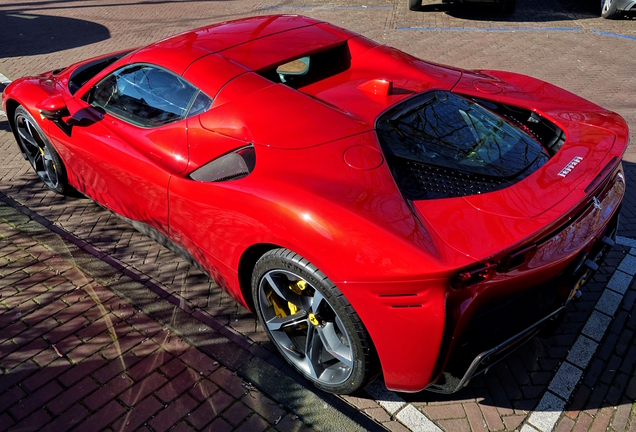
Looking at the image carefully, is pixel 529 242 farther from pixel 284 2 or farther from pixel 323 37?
pixel 284 2

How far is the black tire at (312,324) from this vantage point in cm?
253

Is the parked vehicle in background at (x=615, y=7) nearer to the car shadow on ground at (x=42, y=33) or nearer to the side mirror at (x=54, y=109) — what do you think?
the car shadow on ground at (x=42, y=33)

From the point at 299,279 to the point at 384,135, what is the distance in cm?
90

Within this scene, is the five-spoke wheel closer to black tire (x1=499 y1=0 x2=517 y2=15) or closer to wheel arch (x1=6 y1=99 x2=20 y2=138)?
wheel arch (x1=6 y1=99 x2=20 y2=138)

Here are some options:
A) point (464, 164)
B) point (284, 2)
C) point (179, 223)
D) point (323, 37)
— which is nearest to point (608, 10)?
point (284, 2)

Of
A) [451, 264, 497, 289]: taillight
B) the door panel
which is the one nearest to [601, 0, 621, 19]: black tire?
the door panel

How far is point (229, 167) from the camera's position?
2.96 m

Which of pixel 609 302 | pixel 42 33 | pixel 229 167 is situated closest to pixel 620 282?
pixel 609 302

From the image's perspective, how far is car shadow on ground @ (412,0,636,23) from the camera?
1094 centimetres

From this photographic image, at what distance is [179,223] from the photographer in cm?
330

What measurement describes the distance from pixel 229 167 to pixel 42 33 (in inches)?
403

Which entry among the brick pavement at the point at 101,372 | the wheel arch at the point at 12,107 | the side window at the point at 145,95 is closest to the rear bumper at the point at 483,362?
the brick pavement at the point at 101,372

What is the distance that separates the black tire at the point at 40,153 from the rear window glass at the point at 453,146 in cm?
299

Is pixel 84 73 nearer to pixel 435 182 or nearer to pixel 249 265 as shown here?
pixel 249 265
